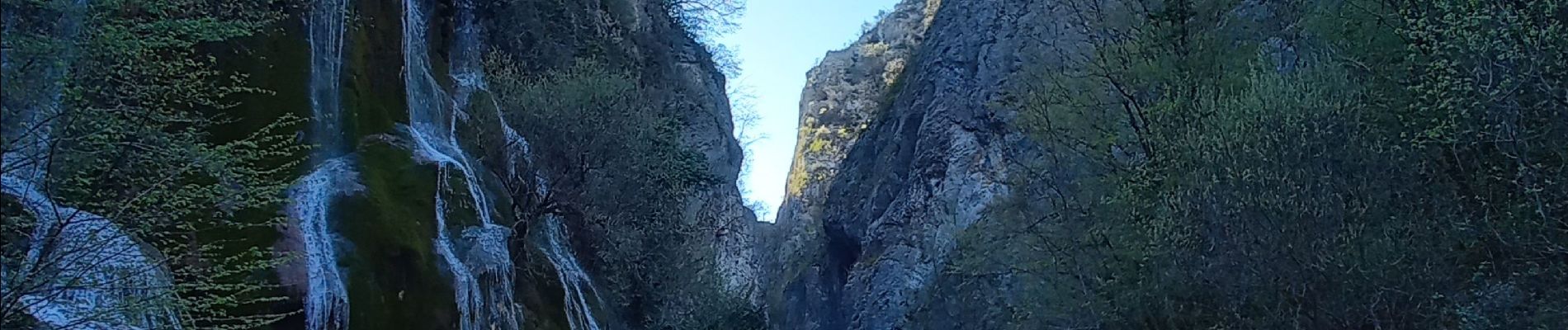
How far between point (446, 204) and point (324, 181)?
2.47m

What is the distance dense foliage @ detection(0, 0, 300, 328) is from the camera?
20.7 ft

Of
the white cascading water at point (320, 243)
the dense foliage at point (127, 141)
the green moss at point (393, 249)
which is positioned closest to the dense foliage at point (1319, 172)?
the green moss at point (393, 249)

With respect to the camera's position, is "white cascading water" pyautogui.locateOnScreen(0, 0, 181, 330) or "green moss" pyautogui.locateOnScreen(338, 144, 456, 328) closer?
"white cascading water" pyautogui.locateOnScreen(0, 0, 181, 330)

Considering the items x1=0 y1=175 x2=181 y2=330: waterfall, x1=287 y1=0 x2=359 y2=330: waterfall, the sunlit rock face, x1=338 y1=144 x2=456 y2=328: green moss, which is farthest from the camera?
the sunlit rock face

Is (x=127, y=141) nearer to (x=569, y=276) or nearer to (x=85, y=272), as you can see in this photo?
(x=85, y=272)

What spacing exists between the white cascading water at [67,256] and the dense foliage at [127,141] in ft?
0.08

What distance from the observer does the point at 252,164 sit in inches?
409

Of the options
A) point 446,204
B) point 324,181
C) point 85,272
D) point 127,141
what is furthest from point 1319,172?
point 85,272

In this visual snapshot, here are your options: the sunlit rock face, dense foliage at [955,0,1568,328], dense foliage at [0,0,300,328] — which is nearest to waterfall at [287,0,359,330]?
dense foliage at [0,0,300,328]

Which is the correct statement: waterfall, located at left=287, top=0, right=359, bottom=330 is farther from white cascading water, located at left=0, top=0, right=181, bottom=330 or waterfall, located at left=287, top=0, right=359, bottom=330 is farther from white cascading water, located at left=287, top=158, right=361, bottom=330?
white cascading water, located at left=0, top=0, right=181, bottom=330

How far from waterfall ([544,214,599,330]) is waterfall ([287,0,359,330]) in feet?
22.6

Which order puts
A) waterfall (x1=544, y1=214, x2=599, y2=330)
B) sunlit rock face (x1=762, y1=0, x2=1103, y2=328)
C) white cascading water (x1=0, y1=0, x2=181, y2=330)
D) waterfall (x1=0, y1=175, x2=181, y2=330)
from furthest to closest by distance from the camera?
sunlit rock face (x1=762, y1=0, x2=1103, y2=328) → waterfall (x1=544, y1=214, x2=599, y2=330) → waterfall (x1=0, y1=175, x2=181, y2=330) → white cascading water (x1=0, y1=0, x2=181, y2=330)

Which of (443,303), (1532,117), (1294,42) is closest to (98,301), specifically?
(443,303)

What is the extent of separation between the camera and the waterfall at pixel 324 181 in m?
10.7
